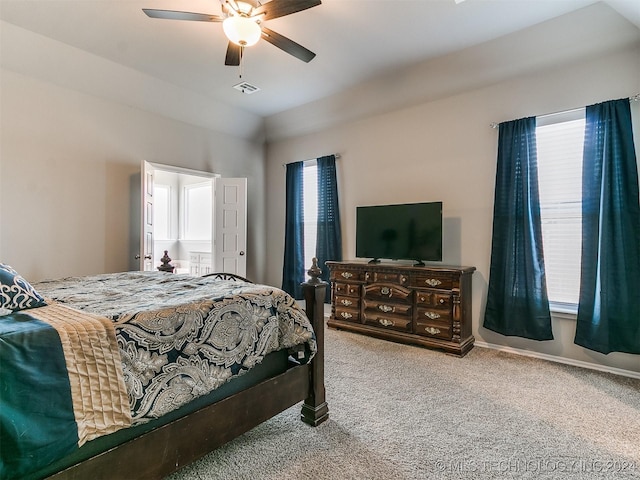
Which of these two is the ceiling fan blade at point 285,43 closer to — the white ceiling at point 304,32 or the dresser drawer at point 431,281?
the white ceiling at point 304,32

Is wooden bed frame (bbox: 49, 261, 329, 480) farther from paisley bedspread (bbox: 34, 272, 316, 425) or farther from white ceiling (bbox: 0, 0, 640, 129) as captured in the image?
white ceiling (bbox: 0, 0, 640, 129)

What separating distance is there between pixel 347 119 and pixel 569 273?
324 cm

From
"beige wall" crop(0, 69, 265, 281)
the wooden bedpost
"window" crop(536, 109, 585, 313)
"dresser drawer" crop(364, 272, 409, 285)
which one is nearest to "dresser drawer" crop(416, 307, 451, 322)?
"dresser drawer" crop(364, 272, 409, 285)

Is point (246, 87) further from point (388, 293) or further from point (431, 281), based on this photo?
point (431, 281)

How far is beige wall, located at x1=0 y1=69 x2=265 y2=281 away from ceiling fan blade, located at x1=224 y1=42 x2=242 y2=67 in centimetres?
211

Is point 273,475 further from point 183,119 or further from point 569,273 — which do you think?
point 183,119

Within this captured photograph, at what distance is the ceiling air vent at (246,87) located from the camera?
Result: 13.9ft

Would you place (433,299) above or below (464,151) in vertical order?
below

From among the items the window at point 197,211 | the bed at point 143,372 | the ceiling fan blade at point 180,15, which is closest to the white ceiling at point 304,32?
the ceiling fan blade at point 180,15

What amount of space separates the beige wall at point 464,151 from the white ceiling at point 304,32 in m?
0.54

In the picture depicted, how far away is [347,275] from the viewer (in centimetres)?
418

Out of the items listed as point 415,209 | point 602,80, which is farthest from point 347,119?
point 602,80

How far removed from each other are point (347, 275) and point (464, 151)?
199 cm

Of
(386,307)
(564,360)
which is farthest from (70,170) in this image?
(564,360)
